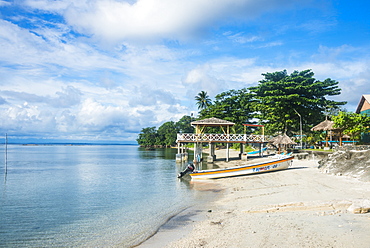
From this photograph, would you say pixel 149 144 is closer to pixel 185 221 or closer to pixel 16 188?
pixel 16 188

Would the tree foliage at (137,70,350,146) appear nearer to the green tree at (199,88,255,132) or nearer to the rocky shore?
the green tree at (199,88,255,132)

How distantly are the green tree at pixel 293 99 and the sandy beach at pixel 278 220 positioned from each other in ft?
86.4

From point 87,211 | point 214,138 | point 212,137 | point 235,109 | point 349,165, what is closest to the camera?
point 87,211

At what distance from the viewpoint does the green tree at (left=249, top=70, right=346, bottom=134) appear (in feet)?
132

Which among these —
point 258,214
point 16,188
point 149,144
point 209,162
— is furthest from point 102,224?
point 149,144

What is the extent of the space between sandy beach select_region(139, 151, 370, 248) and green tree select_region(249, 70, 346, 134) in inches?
1037

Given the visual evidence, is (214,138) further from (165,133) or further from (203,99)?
(165,133)

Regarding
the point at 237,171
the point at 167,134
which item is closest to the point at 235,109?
the point at 237,171

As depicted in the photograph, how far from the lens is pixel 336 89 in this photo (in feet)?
138

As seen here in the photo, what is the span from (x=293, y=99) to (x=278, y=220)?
34101 mm

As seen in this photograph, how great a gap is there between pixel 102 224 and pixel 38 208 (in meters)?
5.32

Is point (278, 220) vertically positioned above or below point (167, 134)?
below

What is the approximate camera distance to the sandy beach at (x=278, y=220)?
7.10m

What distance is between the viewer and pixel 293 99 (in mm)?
39688
